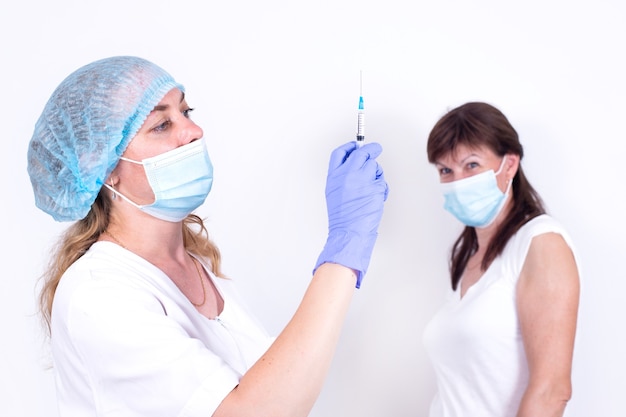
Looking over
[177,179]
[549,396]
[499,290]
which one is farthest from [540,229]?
[177,179]

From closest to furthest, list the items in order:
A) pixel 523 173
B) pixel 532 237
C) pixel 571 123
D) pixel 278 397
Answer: pixel 278 397 < pixel 532 237 < pixel 523 173 < pixel 571 123

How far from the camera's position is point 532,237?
1.61 meters

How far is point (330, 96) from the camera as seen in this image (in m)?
1.99

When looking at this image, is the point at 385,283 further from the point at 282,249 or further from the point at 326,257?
the point at 326,257

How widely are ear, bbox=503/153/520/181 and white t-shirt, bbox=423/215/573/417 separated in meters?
0.17

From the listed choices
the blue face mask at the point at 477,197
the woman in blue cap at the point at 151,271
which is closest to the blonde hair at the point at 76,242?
the woman in blue cap at the point at 151,271

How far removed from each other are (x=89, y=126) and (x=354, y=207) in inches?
19.6

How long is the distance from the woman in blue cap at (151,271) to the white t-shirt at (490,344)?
25.1 inches

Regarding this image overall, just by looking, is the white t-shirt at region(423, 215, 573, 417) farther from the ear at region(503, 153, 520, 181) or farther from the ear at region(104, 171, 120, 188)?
the ear at region(104, 171, 120, 188)

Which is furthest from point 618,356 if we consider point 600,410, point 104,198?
point 104,198

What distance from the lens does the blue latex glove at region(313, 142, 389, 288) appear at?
3.42 feet

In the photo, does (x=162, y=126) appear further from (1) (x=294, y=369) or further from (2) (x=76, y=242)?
(1) (x=294, y=369)

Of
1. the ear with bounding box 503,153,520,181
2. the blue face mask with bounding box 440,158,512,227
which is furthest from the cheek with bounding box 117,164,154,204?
the ear with bounding box 503,153,520,181

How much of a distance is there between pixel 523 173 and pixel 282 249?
0.78 m
